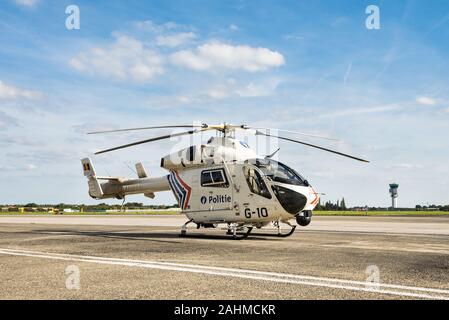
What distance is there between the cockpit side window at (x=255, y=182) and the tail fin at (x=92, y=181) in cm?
1422

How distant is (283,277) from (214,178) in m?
11.1

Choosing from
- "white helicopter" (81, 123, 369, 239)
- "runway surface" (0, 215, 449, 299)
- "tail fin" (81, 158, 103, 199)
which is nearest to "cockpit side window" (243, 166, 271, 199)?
"white helicopter" (81, 123, 369, 239)

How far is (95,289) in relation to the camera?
23.5ft

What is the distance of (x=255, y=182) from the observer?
17766mm

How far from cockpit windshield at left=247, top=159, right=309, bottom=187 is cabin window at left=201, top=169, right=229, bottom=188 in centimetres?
170

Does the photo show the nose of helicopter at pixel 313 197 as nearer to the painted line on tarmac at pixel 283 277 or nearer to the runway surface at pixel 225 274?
the runway surface at pixel 225 274

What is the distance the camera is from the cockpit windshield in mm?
17203

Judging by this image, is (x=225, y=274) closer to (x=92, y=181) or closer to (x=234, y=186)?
(x=234, y=186)

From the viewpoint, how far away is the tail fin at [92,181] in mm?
29062

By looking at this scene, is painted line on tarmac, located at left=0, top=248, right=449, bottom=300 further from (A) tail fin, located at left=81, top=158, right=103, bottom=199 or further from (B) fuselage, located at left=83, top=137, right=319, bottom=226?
(A) tail fin, located at left=81, top=158, right=103, bottom=199

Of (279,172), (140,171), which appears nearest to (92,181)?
(140,171)
